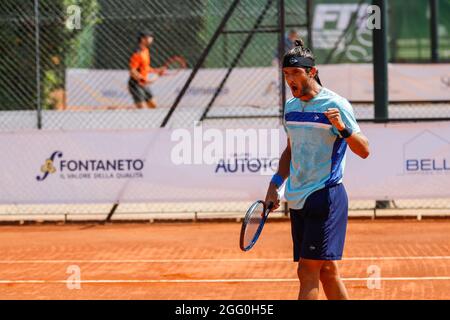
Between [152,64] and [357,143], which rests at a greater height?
[152,64]

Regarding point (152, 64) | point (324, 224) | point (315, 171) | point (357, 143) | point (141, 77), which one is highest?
point (152, 64)

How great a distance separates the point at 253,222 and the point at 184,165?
739cm

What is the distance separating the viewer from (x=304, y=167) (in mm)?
7457

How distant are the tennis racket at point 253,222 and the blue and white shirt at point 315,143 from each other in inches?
12.5

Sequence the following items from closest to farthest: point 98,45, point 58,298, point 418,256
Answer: point 58,298
point 418,256
point 98,45

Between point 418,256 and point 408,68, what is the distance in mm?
12313

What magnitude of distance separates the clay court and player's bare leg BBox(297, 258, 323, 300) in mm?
2243

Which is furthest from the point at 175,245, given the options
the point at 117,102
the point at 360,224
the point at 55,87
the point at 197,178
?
the point at 117,102

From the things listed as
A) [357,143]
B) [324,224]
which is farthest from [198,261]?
[357,143]

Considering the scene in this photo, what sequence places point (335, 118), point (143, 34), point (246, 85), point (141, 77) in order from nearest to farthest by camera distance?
point (335, 118)
point (143, 34)
point (141, 77)
point (246, 85)

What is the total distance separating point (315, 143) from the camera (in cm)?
738

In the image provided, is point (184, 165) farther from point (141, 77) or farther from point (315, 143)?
point (315, 143)

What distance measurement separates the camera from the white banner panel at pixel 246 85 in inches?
869
